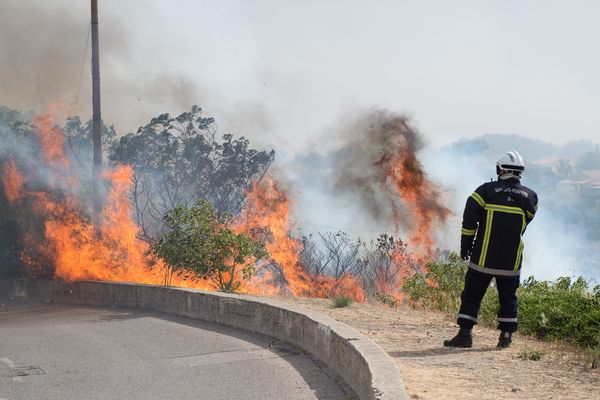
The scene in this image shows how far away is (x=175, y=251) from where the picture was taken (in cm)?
1642

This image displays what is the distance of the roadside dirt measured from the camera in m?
6.16

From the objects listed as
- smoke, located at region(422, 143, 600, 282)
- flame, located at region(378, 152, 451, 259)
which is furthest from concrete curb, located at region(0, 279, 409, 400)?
smoke, located at region(422, 143, 600, 282)

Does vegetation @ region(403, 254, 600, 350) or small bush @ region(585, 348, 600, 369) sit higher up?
vegetation @ region(403, 254, 600, 350)

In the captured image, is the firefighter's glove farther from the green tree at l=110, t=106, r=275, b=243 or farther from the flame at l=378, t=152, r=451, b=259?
A: the green tree at l=110, t=106, r=275, b=243

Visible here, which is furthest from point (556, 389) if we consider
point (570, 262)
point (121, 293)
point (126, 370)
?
point (570, 262)

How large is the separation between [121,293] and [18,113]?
16.8m

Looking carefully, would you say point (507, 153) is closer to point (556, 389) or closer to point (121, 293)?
point (556, 389)

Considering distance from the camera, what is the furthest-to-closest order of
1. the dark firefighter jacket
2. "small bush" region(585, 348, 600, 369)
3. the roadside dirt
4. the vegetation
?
the vegetation < the dark firefighter jacket < "small bush" region(585, 348, 600, 369) < the roadside dirt

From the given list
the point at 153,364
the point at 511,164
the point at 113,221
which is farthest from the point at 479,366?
the point at 113,221

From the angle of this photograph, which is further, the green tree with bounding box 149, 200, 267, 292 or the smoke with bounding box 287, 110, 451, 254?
the smoke with bounding box 287, 110, 451, 254

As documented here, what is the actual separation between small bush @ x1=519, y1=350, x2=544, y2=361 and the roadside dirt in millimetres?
35

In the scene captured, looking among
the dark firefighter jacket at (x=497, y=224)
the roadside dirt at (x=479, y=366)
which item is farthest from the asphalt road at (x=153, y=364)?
the dark firefighter jacket at (x=497, y=224)

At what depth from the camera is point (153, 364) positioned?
8.95 metres

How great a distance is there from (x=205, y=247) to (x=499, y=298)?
882 cm
